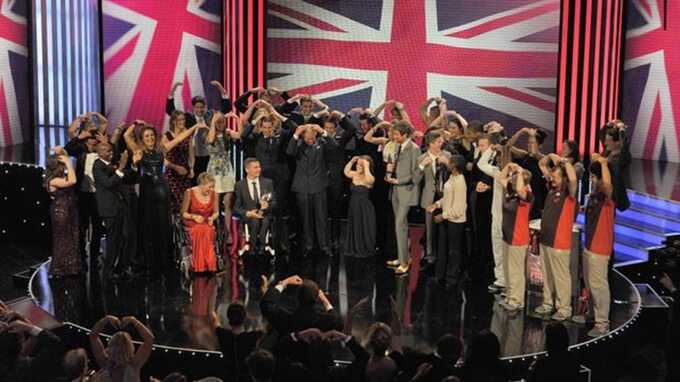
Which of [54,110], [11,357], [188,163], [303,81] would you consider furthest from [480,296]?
[54,110]

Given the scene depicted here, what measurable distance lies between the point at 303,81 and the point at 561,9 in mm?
3860

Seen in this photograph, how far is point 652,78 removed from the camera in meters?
14.3

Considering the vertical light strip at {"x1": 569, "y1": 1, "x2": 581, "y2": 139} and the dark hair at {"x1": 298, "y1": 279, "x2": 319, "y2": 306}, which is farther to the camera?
the vertical light strip at {"x1": 569, "y1": 1, "x2": 581, "y2": 139}

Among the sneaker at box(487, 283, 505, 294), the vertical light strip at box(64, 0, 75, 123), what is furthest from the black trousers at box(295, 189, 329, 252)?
the vertical light strip at box(64, 0, 75, 123)

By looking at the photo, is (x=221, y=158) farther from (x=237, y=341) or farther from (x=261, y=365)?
(x=261, y=365)

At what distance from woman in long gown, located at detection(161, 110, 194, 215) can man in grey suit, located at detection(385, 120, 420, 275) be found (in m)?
1.93

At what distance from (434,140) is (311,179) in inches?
56.0

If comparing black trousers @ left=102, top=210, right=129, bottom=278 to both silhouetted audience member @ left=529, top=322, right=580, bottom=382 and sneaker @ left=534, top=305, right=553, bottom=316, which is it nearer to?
sneaker @ left=534, top=305, right=553, bottom=316

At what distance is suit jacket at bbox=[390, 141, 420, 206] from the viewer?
9594 millimetres

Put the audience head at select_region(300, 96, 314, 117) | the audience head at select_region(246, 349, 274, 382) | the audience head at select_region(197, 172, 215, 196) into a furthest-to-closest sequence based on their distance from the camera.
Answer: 1. the audience head at select_region(300, 96, 314, 117)
2. the audience head at select_region(197, 172, 215, 196)
3. the audience head at select_region(246, 349, 274, 382)

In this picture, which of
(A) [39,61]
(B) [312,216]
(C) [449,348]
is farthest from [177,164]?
(A) [39,61]

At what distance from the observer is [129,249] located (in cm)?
960

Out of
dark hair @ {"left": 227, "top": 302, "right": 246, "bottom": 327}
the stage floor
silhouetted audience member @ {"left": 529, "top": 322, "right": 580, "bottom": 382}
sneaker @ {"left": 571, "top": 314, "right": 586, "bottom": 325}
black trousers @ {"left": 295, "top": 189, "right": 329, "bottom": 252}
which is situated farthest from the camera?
black trousers @ {"left": 295, "top": 189, "right": 329, "bottom": 252}

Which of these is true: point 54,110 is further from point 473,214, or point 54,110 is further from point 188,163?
point 473,214
